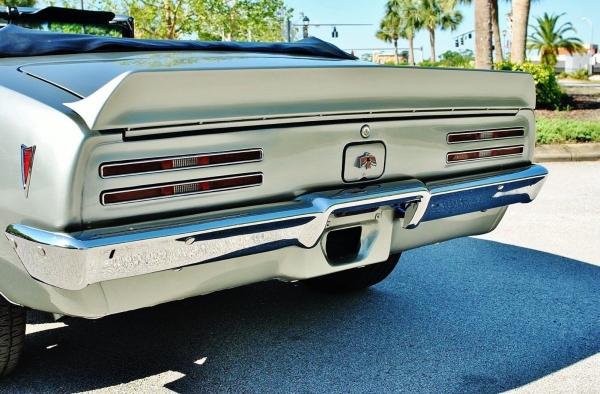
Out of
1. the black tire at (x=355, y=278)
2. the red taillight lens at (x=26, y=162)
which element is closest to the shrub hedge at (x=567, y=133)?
the black tire at (x=355, y=278)

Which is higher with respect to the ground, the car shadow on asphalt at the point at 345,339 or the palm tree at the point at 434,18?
the palm tree at the point at 434,18

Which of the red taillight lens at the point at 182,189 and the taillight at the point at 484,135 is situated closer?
the red taillight lens at the point at 182,189

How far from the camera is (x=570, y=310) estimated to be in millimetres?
3580

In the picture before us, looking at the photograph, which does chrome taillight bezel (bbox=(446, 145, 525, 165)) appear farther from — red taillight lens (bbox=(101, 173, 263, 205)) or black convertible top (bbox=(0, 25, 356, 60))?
black convertible top (bbox=(0, 25, 356, 60))

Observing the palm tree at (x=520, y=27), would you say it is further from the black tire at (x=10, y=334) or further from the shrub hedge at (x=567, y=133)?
the black tire at (x=10, y=334)

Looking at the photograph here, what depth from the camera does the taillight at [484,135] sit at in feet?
9.71

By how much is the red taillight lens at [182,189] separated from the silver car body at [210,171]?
13 mm

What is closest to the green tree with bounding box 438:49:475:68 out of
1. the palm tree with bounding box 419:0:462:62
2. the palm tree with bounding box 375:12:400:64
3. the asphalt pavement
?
the palm tree with bounding box 419:0:462:62

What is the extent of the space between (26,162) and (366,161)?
1.17 meters

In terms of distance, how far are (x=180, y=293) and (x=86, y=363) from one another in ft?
2.76

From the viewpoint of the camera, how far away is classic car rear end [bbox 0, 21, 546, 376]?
6.84ft

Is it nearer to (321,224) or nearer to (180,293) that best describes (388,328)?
(321,224)

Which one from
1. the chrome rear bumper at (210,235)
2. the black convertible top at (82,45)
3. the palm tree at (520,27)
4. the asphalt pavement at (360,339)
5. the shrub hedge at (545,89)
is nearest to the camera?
the chrome rear bumper at (210,235)

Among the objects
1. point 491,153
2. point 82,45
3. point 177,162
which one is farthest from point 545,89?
point 177,162
